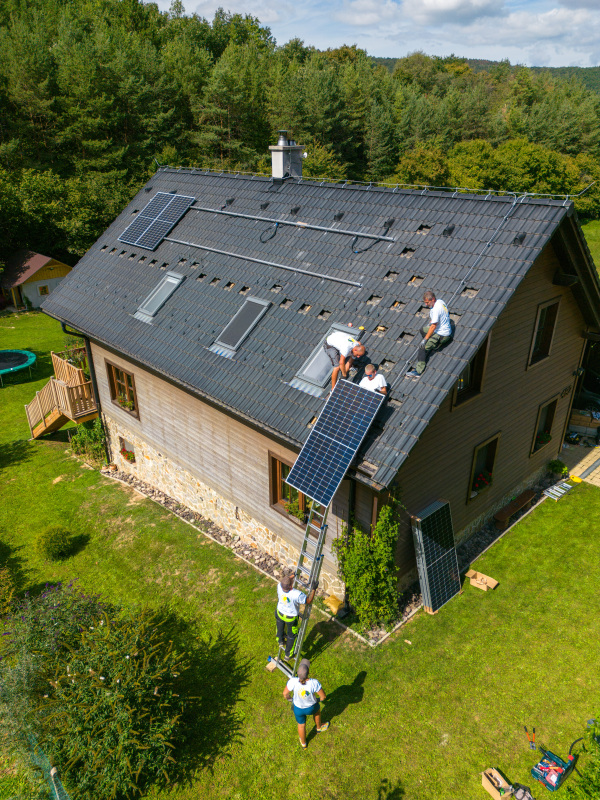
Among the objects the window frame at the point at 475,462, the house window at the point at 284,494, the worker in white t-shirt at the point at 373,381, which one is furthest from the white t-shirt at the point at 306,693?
the window frame at the point at 475,462

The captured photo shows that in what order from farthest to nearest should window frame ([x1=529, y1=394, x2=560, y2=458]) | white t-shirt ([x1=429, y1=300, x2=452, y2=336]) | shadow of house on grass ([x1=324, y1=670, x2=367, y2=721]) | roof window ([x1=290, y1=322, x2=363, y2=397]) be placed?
1. window frame ([x1=529, y1=394, x2=560, y2=458])
2. roof window ([x1=290, y1=322, x2=363, y2=397])
3. white t-shirt ([x1=429, y1=300, x2=452, y2=336])
4. shadow of house on grass ([x1=324, y1=670, x2=367, y2=721])

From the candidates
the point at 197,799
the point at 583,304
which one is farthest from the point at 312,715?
the point at 583,304

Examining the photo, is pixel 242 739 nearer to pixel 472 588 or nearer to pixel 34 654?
pixel 34 654

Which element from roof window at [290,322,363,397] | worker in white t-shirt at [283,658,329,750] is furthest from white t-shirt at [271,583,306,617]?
roof window at [290,322,363,397]

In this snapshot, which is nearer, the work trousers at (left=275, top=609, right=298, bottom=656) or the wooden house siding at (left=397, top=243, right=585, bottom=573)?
the work trousers at (left=275, top=609, right=298, bottom=656)

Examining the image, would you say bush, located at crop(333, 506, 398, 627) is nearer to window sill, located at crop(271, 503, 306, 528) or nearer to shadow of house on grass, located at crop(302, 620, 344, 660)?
shadow of house on grass, located at crop(302, 620, 344, 660)
